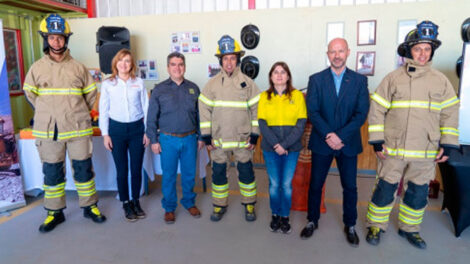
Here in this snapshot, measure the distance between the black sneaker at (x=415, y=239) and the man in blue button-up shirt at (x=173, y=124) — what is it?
1.97 m

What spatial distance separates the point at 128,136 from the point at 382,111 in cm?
221

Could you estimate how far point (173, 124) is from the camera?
Answer: 9.72 ft

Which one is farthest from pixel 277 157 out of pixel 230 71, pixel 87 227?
pixel 87 227

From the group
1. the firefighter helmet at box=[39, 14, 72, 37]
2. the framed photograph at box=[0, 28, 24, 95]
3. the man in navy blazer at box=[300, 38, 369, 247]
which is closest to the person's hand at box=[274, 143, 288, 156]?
the man in navy blazer at box=[300, 38, 369, 247]

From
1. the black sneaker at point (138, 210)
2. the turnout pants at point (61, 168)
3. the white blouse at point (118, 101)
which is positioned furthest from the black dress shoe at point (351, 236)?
the turnout pants at point (61, 168)

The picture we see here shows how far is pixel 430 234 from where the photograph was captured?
2.87 metres

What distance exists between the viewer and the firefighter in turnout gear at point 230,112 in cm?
287

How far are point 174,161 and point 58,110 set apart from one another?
43.8 inches

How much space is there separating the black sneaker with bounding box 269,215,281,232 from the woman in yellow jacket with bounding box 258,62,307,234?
23 centimetres

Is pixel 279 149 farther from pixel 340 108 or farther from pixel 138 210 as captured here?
pixel 138 210

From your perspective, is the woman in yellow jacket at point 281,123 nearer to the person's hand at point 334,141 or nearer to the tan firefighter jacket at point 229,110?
the tan firefighter jacket at point 229,110

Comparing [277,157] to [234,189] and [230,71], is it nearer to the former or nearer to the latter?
[230,71]

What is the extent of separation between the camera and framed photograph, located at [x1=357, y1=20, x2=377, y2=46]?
4.60 meters

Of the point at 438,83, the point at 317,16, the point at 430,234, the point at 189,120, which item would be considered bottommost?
the point at 430,234
